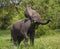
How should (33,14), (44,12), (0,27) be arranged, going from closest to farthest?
1. (33,14)
2. (44,12)
3. (0,27)

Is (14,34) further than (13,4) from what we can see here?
No

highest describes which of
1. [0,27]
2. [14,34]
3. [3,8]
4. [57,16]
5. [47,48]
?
[47,48]

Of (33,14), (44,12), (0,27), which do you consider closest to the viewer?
(33,14)

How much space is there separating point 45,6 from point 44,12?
2.95ft

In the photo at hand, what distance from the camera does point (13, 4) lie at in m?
29.0

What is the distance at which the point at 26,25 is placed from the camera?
26.4ft

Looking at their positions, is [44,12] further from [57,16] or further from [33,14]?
[33,14]

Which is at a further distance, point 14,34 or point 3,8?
point 3,8

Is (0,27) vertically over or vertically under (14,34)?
under

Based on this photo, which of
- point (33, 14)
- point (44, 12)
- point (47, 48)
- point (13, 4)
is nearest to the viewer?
point (47, 48)

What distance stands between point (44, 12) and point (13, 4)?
1161cm

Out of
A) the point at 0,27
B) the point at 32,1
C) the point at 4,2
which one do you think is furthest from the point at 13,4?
the point at 32,1

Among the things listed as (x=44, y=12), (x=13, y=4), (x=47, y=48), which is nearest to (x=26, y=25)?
(x=47, y=48)

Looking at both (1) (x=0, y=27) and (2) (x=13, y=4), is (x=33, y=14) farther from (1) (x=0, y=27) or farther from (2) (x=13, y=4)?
(1) (x=0, y=27)
